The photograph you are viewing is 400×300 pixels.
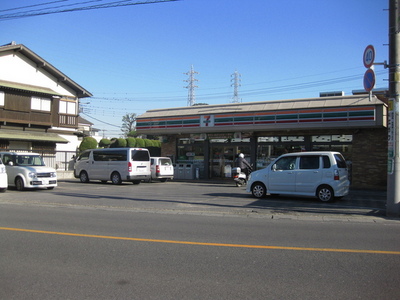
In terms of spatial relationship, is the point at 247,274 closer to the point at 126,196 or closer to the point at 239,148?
the point at 126,196

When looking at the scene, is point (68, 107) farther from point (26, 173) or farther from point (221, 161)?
point (26, 173)

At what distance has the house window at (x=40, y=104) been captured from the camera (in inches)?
1207

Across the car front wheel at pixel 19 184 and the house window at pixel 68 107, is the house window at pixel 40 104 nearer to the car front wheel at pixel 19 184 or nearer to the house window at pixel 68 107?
the house window at pixel 68 107

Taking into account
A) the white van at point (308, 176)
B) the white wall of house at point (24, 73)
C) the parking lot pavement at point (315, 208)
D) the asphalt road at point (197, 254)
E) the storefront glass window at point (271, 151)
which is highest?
the white wall of house at point (24, 73)

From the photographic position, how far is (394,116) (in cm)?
1059

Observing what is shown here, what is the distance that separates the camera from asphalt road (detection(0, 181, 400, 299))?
15.3ft

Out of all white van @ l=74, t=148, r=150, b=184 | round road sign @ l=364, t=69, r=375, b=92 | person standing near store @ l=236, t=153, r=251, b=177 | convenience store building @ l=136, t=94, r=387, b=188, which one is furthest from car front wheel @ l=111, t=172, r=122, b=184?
round road sign @ l=364, t=69, r=375, b=92

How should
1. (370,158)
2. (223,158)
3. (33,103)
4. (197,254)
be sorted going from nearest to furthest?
1. (197,254)
2. (370,158)
3. (223,158)
4. (33,103)

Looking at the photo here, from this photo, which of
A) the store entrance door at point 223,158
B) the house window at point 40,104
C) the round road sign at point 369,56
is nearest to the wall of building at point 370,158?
the store entrance door at point 223,158

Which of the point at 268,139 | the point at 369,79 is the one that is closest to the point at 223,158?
the point at 268,139

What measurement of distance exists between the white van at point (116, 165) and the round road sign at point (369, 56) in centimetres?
1323

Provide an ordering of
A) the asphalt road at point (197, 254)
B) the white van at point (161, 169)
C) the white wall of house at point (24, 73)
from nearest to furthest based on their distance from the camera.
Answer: the asphalt road at point (197, 254), the white van at point (161, 169), the white wall of house at point (24, 73)

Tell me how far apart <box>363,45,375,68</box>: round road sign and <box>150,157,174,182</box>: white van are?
14.6 metres

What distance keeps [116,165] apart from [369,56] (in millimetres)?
14425
